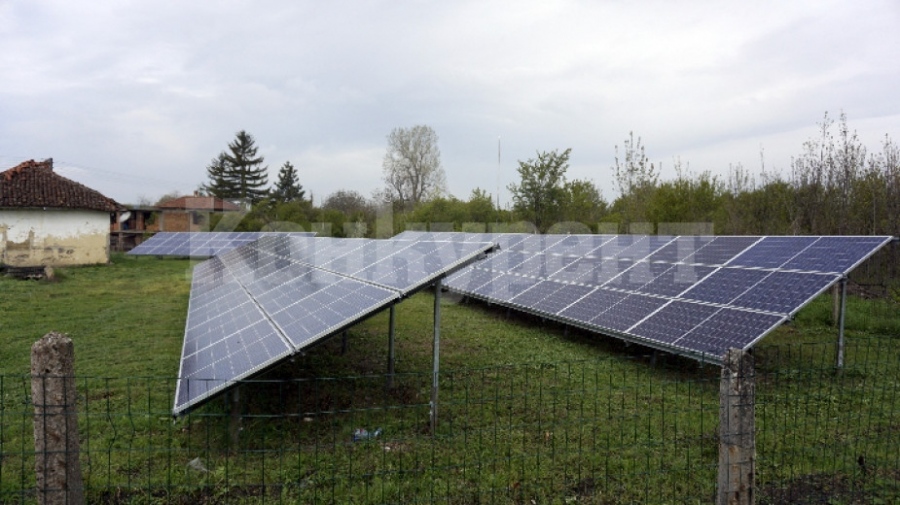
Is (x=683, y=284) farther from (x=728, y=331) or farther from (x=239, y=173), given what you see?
(x=239, y=173)

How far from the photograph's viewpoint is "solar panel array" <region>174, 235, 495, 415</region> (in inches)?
206

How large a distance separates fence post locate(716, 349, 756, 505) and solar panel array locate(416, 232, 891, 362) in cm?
347

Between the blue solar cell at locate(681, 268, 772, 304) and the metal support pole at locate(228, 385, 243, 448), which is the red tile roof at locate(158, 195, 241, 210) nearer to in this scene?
the blue solar cell at locate(681, 268, 772, 304)

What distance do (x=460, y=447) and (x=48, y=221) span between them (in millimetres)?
26123

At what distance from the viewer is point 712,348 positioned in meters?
7.55

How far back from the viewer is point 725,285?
9.38 m

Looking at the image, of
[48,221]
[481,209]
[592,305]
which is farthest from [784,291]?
[48,221]

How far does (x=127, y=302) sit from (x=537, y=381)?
1222cm

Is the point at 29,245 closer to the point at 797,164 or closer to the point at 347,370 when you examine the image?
the point at 347,370

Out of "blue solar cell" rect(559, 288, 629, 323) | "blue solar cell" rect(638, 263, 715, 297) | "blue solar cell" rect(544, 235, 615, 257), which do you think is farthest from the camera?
"blue solar cell" rect(544, 235, 615, 257)

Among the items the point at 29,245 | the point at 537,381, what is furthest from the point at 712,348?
the point at 29,245

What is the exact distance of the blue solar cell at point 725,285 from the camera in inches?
354

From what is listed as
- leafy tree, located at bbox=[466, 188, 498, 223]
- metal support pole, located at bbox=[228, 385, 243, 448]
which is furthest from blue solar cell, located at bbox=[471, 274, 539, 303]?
leafy tree, located at bbox=[466, 188, 498, 223]

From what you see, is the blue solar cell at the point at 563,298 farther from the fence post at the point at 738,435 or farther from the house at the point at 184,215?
the house at the point at 184,215
